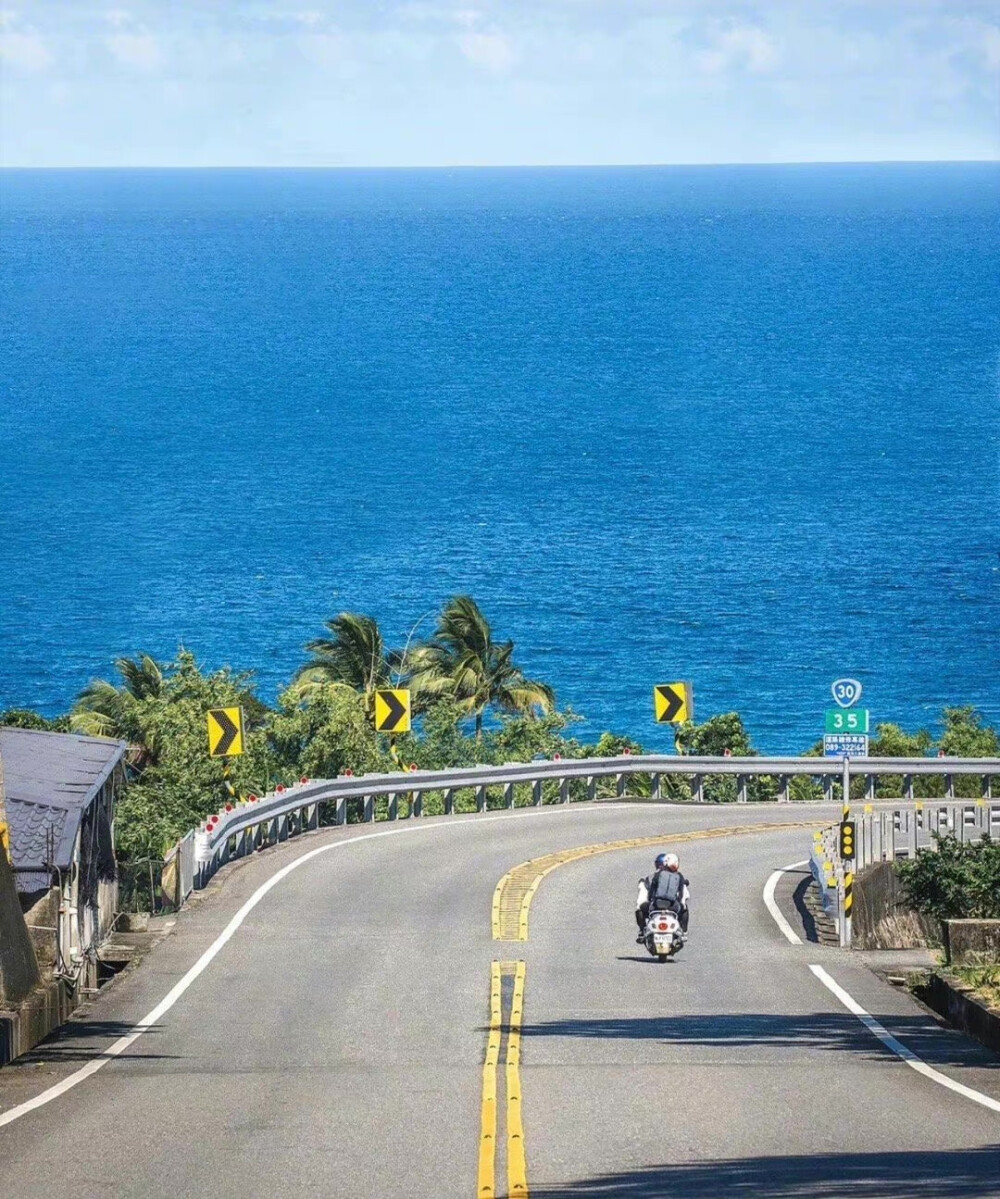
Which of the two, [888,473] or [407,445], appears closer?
[888,473]

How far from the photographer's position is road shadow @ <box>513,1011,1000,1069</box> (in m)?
16.4

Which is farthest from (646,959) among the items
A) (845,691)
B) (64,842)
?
(64,842)

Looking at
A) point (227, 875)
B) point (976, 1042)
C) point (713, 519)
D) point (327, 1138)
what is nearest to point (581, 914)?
point (227, 875)

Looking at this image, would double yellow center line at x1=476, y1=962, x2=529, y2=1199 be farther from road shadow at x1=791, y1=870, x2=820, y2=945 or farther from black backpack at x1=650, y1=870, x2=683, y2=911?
road shadow at x1=791, y1=870, x2=820, y2=945

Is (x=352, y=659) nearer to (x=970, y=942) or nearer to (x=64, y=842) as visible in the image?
(x=64, y=842)

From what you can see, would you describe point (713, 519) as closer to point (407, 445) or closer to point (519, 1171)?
point (407, 445)

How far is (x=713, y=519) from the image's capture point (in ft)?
419

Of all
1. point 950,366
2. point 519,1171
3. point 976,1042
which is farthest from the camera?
point 950,366

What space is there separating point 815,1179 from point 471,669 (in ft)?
147

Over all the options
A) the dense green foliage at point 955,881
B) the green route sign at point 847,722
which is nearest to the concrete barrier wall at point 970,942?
the dense green foliage at point 955,881

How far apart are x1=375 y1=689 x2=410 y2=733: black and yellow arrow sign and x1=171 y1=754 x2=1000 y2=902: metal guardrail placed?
1.56 meters

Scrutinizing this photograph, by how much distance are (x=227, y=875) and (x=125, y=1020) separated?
36.0 ft

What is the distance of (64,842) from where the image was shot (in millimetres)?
21672

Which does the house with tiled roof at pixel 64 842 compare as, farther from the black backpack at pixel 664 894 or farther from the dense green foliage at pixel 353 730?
the dense green foliage at pixel 353 730
